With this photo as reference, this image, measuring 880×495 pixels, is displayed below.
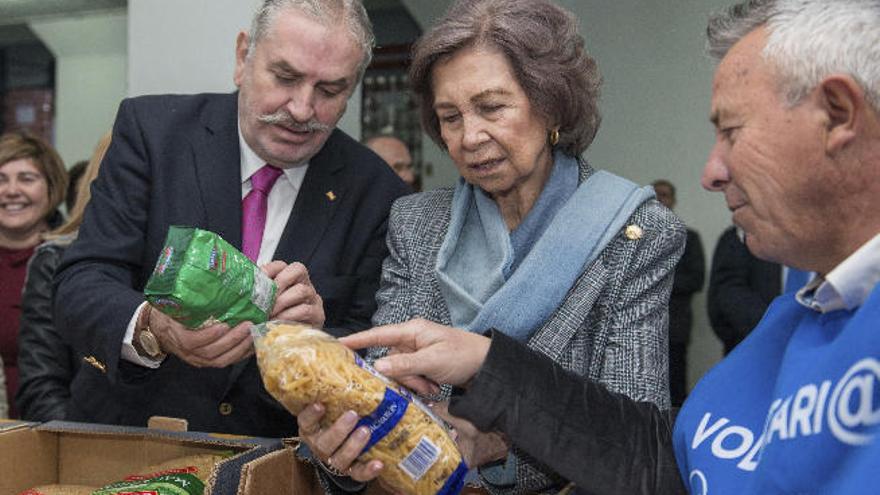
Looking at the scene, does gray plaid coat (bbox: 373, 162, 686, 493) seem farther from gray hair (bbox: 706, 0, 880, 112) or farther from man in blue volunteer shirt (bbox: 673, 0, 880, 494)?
gray hair (bbox: 706, 0, 880, 112)

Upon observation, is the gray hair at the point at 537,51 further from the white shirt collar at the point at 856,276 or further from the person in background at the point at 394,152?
the person in background at the point at 394,152

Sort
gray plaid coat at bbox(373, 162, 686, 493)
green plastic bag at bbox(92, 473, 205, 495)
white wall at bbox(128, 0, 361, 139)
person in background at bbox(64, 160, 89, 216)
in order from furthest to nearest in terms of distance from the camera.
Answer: person in background at bbox(64, 160, 89, 216)
white wall at bbox(128, 0, 361, 139)
gray plaid coat at bbox(373, 162, 686, 493)
green plastic bag at bbox(92, 473, 205, 495)

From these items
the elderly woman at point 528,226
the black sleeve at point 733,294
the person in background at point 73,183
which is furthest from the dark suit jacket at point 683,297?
the elderly woman at point 528,226

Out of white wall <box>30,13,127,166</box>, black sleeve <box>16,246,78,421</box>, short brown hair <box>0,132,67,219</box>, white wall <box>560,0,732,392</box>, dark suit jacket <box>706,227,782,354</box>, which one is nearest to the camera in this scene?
black sleeve <box>16,246,78,421</box>

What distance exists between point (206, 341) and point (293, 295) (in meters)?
0.16

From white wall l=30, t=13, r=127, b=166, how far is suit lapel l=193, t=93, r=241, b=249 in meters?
5.40

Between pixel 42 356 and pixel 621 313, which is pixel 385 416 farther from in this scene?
pixel 42 356

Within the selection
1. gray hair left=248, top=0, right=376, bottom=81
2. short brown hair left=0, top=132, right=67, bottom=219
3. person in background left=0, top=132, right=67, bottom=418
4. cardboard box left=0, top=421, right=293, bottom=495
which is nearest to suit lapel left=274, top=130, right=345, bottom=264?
gray hair left=248, top=0, right=376, bottom=81

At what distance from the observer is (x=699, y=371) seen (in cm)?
653

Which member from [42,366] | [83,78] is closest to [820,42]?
[42,366]

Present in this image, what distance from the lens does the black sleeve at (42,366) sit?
279cm

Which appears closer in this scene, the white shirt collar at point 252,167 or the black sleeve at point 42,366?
the white shirt collar at point 252,167

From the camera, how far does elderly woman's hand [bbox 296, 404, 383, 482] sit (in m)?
1.24

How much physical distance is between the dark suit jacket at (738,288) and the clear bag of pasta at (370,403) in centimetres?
355
